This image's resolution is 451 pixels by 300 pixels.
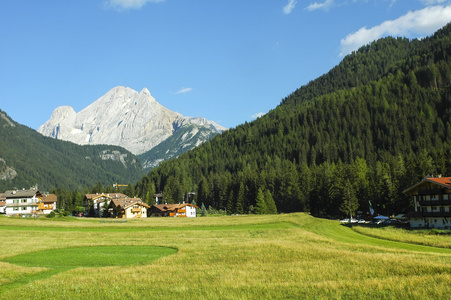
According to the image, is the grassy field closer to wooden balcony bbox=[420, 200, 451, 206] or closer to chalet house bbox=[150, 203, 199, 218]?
wooden balcony bbox=[420, 200, 451, 206]

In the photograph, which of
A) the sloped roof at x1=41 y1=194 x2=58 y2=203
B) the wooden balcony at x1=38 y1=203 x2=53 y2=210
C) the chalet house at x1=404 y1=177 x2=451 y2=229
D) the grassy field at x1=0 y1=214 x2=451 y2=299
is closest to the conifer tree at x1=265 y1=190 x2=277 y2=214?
the chalet house at x1=404 y1=177 x2=451 y2=229

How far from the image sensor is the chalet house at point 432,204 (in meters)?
71.9

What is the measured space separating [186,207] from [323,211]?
54.6 metres

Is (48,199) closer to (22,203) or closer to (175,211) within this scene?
(22,203)

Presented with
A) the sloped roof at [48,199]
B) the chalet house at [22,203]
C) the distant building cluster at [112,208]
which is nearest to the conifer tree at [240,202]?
the distant building cluster at [112,208]

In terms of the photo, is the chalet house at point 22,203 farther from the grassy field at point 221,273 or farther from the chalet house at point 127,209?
the grassy field at point 221,273

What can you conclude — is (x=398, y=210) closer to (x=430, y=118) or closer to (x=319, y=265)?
(x=319, y=265)

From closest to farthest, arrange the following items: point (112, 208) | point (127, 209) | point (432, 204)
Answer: point (432, 204) < point (127, 209) < point (112, 208)

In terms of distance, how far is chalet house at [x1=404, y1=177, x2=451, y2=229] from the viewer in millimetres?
71875

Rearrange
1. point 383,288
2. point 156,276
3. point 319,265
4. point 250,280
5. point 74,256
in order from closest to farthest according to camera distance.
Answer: point 383,288, point 250,280, point 156,276, point 319,265, point 74,256

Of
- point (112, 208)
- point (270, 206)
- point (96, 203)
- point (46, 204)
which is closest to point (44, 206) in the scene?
point (46, 204)

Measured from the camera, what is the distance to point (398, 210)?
320 feet

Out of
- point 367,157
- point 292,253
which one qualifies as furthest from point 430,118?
point 292,253

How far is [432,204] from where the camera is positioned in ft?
243
